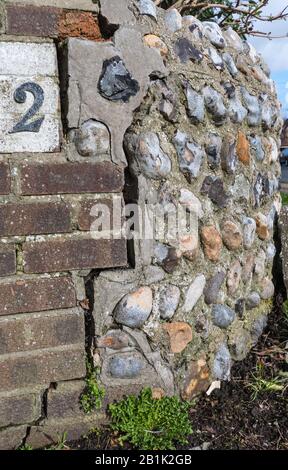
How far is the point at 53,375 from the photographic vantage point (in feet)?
7.48

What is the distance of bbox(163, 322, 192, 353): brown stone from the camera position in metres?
2.48

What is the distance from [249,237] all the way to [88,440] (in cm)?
123

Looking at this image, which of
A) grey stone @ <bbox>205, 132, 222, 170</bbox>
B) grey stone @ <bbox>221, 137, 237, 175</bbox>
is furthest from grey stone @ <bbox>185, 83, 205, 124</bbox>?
grey stone @ <bbox>221, 137, 237, 175</bbox>

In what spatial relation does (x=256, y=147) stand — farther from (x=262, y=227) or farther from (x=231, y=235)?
(x=231, y=235)

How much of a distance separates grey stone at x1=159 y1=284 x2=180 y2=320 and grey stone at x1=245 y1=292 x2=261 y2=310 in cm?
62

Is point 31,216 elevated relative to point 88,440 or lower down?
elevated

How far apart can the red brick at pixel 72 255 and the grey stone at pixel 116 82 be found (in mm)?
564

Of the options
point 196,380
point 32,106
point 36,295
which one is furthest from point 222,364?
point 32,106

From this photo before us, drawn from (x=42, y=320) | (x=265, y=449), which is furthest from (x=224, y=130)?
(x=265, y=449)

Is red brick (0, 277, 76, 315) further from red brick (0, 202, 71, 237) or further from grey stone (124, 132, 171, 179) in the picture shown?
grey stone (124, 132, 171, 179)

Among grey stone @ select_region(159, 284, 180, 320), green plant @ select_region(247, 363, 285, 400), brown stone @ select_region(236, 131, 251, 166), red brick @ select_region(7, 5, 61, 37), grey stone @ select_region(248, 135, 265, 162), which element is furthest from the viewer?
grey stone @ select_region(248, 135, 265, 162)

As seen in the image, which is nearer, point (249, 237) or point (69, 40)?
point (69, 40)

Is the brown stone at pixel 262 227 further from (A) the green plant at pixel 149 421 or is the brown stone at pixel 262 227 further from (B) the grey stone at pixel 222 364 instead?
(A) the green plant at pixel 149 421

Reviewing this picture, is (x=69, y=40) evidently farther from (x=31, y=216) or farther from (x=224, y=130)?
(x=224, y=130)
